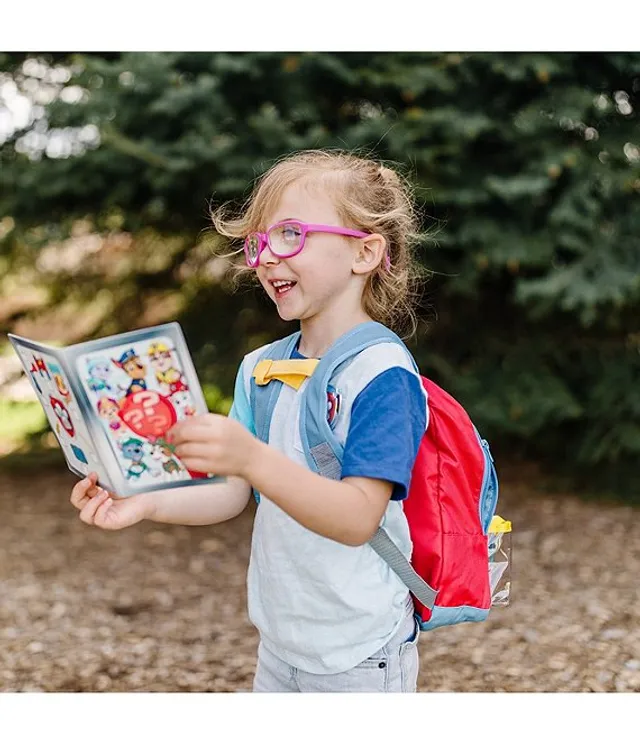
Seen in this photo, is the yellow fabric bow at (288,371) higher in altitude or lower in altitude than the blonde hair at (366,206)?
lower

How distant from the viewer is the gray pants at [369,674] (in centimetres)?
195

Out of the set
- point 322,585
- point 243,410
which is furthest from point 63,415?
point 322,585

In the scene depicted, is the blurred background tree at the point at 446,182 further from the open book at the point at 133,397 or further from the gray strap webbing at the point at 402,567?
the open book at the point at 133,397

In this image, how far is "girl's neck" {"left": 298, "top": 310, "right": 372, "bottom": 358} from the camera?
198 centimetres

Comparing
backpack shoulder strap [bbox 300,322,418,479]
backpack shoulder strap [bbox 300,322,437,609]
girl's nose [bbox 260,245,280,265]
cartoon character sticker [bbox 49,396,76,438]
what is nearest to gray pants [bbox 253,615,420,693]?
backpack shoulder strap [bbox 300,322,437,609]

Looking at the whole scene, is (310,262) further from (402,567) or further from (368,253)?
(402,567)

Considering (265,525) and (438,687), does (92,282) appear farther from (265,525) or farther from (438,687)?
(265,525)

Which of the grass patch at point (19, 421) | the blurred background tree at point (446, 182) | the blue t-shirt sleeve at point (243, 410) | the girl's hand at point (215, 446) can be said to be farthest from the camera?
the grass patch at point (19, 421)

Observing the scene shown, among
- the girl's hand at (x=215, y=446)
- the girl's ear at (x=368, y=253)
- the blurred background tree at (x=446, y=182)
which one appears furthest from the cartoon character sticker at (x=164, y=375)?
the blurred background tree at (x=446, y=182)

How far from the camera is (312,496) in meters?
1.62

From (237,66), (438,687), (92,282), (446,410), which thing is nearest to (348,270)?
(446,410)

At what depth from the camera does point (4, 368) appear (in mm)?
6559

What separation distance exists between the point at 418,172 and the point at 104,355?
3877 mm

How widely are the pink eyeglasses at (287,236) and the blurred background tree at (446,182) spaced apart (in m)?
2.66
